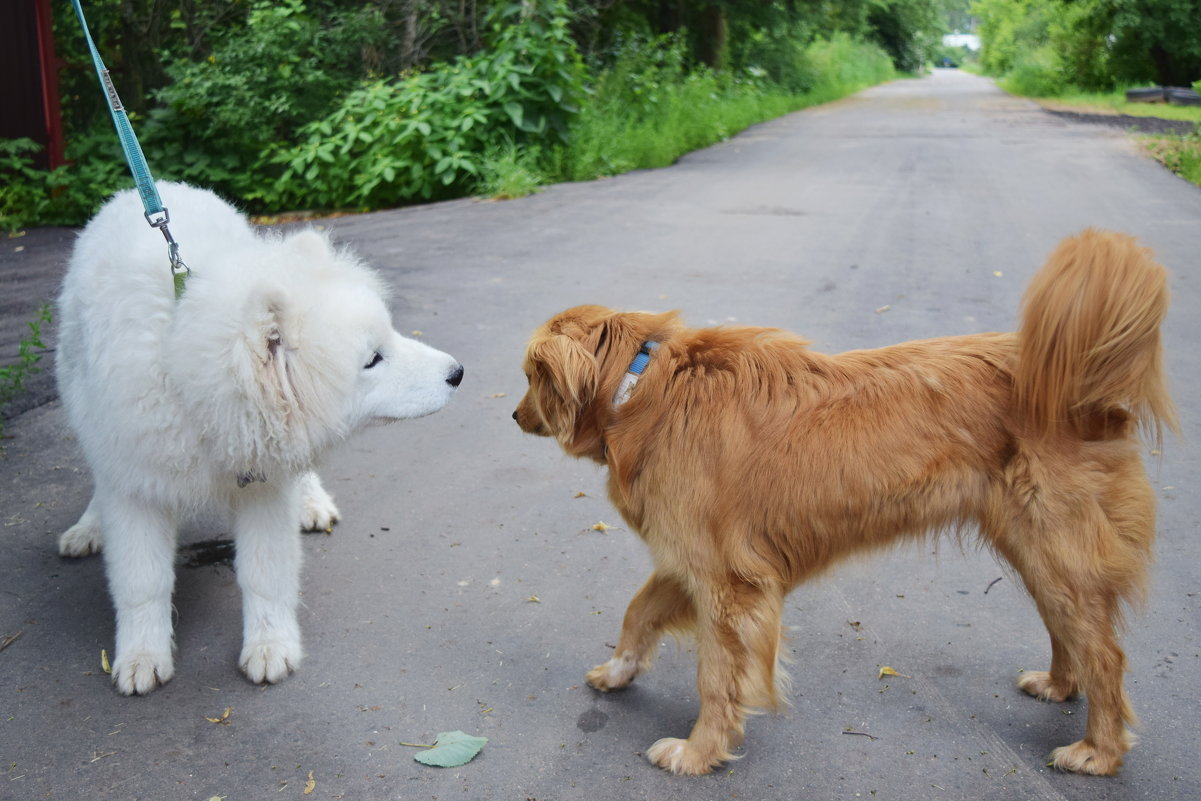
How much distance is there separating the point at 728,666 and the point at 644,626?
0.44 meters

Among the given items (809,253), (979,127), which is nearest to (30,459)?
(809,253)

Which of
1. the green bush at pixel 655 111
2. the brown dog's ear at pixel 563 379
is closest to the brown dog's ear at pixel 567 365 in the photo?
the brown dog's ear at pixel 563 379

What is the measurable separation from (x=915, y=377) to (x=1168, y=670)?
60.1 inches

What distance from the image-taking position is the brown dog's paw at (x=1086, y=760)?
2994mm

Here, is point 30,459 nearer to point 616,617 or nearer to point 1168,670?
point 616,617

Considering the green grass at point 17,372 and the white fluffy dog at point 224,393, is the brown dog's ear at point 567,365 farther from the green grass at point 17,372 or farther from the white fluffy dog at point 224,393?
the green grass at point 17,372

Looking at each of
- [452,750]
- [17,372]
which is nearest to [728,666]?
[452,750]

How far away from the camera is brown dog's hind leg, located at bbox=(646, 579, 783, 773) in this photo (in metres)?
3.01

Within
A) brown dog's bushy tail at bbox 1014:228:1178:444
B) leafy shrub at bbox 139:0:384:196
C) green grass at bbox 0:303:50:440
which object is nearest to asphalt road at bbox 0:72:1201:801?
green grass at bbox 0:303:50:440

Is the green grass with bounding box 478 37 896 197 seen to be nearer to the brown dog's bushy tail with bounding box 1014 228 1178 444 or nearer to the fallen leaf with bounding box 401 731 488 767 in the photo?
the fallen leaf with bounding box 401 731 488 767

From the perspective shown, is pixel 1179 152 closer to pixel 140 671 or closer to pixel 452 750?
pixel 452 750

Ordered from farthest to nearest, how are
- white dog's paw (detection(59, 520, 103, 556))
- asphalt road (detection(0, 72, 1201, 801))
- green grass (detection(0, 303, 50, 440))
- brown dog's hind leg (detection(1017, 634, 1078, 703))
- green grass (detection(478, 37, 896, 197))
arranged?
1. green grass (detection(478, 37, 896, 197))
2. green grass (detection(0, 303, 50, 440))
3. white dog's paw (detection(59, 520, 103, 556))
4. brown dog's hind leg (detection(1017, 634, 1078, 703))
5. asphalt road (detection(0, 72, 1201, 801))

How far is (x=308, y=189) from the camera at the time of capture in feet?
44.7

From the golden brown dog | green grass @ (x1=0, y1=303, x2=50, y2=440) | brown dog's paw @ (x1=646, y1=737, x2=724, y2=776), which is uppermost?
the golden brown dog
